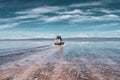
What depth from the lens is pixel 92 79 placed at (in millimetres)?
15758

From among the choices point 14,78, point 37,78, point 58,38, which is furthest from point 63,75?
point 58,38

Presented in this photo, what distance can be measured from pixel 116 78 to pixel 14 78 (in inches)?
240

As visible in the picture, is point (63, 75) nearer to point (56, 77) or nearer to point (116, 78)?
point (56, 77)

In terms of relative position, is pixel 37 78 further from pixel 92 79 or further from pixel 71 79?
pixel 92 79

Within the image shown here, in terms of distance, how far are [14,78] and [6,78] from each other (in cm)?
50

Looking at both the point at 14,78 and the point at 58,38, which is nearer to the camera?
the point at 14,78

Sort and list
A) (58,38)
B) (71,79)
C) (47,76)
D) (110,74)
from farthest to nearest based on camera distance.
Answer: (58,38) < (110,74) < (47,76) < (71,79)

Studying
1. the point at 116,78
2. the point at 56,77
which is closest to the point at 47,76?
the point at 56,77

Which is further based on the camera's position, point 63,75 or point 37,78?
point 63,75

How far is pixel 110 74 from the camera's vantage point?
1783 centimetres

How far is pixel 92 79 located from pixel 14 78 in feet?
15.2

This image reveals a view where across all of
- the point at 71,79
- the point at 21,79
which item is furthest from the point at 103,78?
the point at 21,79

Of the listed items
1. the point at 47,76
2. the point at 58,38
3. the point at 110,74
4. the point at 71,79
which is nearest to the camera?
the point at 71,79

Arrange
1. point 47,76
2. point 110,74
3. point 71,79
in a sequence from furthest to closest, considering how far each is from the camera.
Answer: point 110,74
point 47,76
point 71,79
